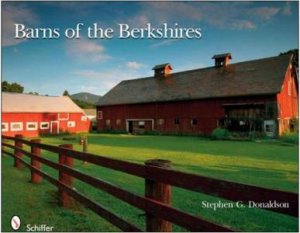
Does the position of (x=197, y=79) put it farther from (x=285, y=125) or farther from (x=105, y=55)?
(x=105, y=55)

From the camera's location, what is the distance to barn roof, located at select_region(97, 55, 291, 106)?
3111cm

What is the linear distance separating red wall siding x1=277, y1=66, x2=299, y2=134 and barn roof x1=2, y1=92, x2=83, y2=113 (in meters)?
28.2

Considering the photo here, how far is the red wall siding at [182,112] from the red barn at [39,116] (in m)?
5.79

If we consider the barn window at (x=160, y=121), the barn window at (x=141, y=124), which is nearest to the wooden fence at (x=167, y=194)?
the barn window at (x=160, y=121)

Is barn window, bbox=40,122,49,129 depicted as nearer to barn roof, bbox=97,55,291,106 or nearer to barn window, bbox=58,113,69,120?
barn window, bbox=58,113,69,120

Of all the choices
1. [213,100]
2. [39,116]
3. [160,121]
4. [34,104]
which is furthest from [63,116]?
[213,100]

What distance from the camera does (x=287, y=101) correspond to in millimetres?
32219

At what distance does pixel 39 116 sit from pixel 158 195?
41002 mm

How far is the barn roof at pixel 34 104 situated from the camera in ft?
130

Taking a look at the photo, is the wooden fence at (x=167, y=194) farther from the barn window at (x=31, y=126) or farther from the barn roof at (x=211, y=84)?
the barn window at (x=31, y=126)

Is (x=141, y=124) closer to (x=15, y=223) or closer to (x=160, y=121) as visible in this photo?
(x=160, y=121)

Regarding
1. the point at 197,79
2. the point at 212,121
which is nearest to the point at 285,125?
the point at 212,121

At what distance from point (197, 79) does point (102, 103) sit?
14974 mm

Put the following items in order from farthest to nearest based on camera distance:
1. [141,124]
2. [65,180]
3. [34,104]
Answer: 1. [34,104]
2. [141,124]
3. [65,180]
